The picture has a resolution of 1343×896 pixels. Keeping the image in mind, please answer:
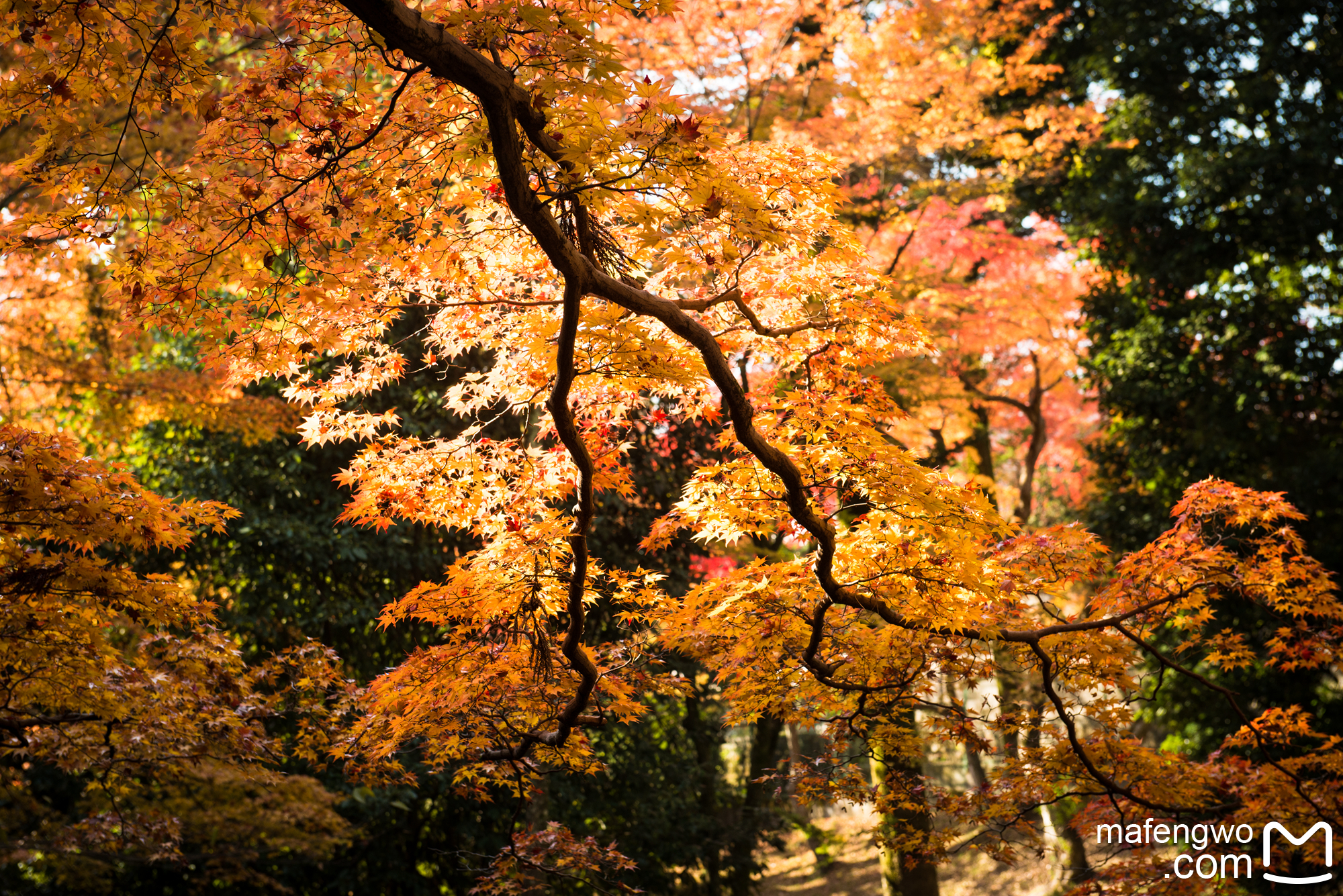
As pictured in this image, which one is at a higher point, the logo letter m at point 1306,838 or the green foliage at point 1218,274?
the green foliage at point 1218,274

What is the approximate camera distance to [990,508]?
3930mm

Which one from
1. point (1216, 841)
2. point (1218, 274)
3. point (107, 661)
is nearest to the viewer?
point (107, 661)

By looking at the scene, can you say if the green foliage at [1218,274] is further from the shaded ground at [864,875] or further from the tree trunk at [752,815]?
the tree trunk at [752,815]

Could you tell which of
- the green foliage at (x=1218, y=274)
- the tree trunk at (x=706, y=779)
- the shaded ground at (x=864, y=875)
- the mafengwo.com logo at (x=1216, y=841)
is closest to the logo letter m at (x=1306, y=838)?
the mafengwo.com logo at (x=1216, y=841)

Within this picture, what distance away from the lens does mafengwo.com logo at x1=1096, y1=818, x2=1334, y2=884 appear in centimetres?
468

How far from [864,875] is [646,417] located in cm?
1069

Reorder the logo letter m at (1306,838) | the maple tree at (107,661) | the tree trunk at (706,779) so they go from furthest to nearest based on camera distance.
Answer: the tree trunk at (706,779) < the logo letter m at (1306,838) < the maple tree at (107,661)

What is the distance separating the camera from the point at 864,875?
1285 centimetres

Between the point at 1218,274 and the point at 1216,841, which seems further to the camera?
the point at 1218,274

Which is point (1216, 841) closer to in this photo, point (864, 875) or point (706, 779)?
point (706, 779)

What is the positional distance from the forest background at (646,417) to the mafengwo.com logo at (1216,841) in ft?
0.64

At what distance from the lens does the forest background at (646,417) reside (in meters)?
3.40

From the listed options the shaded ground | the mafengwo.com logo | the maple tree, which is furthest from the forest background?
the shaded ground

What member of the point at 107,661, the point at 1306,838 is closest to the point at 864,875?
the point at 1306,838
